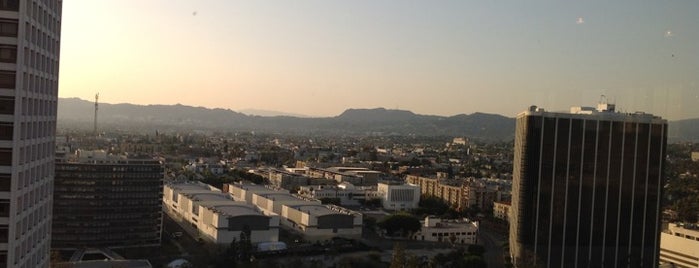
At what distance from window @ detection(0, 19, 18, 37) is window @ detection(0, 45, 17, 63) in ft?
0.18

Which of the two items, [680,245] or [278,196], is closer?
[680,245]

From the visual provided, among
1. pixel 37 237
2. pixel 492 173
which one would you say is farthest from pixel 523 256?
pixel 492 173

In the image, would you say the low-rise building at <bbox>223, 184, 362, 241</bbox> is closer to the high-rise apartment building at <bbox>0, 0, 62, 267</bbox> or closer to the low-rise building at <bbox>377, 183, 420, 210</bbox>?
the low-rise building at <bbox>377, 183, 420, 210</bbox>

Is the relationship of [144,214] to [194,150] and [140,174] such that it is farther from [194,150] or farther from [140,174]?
[194,150]

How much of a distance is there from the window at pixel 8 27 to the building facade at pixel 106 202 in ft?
23.6

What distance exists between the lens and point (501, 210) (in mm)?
14148

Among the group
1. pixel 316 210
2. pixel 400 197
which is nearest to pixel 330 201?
pixel 400 197

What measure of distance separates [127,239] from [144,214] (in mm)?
421

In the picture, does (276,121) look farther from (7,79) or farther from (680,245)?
(7,79)

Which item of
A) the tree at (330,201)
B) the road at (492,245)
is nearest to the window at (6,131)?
the road at (492,245)

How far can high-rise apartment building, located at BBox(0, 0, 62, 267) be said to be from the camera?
2.94 m

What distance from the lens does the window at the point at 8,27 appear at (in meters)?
2.92

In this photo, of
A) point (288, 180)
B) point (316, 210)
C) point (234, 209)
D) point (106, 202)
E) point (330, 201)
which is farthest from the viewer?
point (288, 180)

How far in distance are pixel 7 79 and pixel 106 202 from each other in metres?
7.41
